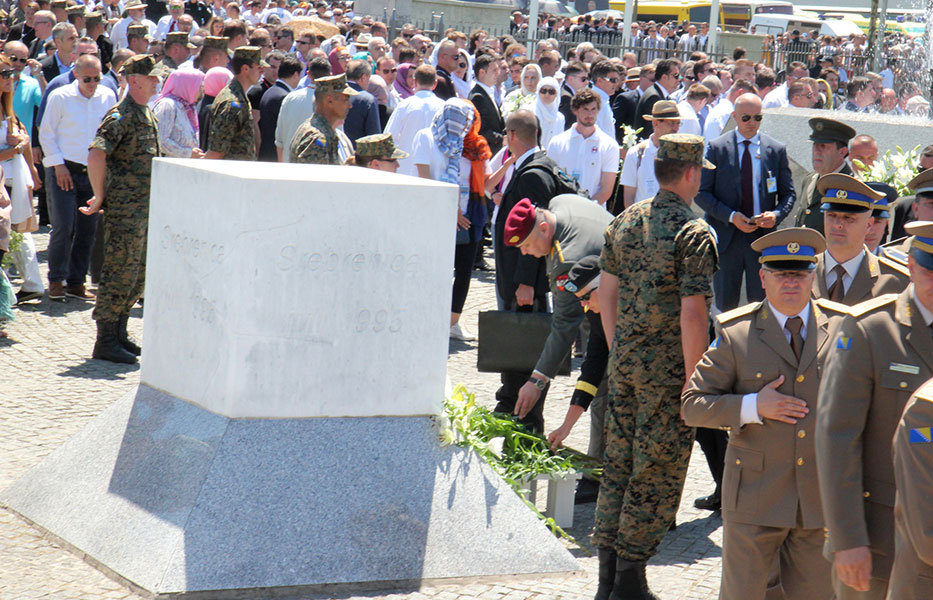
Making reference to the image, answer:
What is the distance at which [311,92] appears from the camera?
412 inches

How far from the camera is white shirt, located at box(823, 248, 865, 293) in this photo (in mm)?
5465

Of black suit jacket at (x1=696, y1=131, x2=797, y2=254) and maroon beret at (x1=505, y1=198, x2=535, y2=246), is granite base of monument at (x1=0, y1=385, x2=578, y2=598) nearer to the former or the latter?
maroon beret at (x1=505, y1=198, x2=535, y2=246)

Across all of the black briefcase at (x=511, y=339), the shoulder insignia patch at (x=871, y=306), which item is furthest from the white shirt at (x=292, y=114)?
the shoulder insignia patch at (x=871, y=306)

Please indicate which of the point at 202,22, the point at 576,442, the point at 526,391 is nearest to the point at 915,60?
the point at 202,22

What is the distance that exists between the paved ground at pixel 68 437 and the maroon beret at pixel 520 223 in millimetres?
1485

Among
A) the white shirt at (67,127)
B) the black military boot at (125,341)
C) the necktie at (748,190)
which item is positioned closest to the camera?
the black military boot at (125,341)

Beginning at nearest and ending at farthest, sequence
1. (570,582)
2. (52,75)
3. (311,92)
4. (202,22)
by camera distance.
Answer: (570,582), (311,92), (52,75), (202,22)

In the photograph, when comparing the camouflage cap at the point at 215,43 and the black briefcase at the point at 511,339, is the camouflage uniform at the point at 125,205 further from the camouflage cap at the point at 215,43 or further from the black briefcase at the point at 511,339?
the black briefcase at the point at 511,339

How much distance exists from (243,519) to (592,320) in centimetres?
202

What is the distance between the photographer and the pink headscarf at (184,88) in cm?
1029

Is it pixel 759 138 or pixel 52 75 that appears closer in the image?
pixel 759 138

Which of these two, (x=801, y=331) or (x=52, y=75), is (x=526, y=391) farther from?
(x=52, y=75)

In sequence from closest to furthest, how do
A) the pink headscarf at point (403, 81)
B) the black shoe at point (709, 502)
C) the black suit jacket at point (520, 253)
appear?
the black shoe at point (709, 502) → the black suit jacket at point (520, 253) → the pink headscarf at point (403, 81)

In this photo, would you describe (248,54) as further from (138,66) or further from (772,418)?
(772,418)
